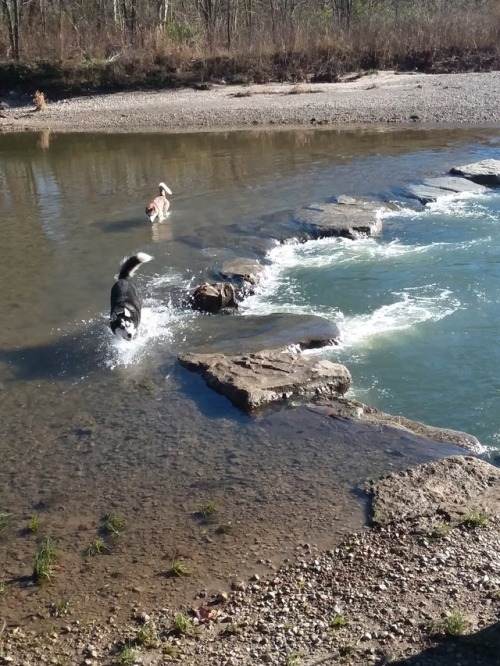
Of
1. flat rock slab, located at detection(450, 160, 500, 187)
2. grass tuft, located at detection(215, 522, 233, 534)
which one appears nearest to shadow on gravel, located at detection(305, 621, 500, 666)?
grass tuft, located at detection(215, 522, 233, 534)

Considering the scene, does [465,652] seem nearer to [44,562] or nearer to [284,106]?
[44,562]

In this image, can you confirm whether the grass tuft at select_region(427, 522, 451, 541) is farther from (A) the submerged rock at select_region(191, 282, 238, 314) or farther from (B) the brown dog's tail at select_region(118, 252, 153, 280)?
(B) the brown dog's tail at select_region(118, 252, 153, 280)

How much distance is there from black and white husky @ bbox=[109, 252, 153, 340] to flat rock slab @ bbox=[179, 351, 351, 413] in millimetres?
811

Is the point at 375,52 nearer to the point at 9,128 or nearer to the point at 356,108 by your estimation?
the point at 356,108

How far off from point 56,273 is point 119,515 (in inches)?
233

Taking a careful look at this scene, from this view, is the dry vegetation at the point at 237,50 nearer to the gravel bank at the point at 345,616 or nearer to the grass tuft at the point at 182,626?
the gravel bank at the point at 345,616

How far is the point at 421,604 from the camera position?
4082mm

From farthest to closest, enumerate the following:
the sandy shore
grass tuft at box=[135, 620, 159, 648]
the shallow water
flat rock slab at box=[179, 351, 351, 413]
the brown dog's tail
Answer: the sandy shore < the brown dog's tail < flat rock slab at box=[179, 351, 351, 413] < the shallow water < grass tuft at box=[135, 620, 159, 648]

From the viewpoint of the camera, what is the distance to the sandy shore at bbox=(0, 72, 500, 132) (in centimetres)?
2258

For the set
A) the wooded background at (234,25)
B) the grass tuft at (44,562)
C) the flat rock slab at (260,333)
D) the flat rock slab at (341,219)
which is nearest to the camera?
the grass tuft at (44,562)

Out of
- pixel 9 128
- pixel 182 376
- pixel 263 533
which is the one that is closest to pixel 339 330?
pixel 182 376

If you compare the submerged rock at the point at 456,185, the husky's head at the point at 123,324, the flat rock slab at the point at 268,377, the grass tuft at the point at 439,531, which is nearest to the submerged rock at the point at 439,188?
the submerged rock at the point at 456,185

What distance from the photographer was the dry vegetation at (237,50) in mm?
28359

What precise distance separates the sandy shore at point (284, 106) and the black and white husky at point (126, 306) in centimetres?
1531
